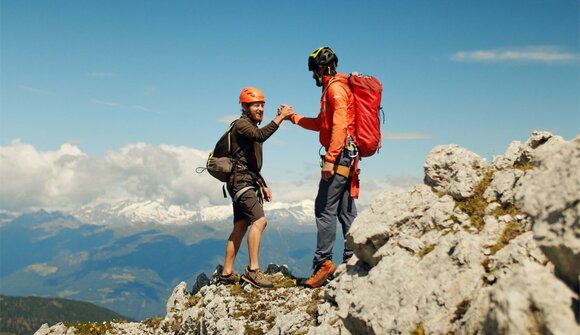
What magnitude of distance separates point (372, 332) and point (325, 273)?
4.93m

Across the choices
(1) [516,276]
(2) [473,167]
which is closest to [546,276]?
(1) [516,276]

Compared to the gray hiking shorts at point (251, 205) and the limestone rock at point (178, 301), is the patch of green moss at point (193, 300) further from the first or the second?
the gray hiking shorts at point (251, 205)

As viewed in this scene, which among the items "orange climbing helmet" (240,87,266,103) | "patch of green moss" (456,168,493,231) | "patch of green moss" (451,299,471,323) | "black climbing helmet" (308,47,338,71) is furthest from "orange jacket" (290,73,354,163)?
"patch of green moss" (451,299,471,323)

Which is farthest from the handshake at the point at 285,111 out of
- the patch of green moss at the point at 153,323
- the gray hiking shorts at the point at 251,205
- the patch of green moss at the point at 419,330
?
the patch of green moss at the point at 153,323

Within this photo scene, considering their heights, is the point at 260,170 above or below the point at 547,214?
above

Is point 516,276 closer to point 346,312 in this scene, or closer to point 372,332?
point 372,332

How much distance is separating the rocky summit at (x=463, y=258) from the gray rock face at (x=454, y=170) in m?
0.02

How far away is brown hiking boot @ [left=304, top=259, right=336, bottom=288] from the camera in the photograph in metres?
11.7

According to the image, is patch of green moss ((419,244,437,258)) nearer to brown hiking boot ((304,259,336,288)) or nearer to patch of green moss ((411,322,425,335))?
patch of green moss ((411,322,425,335))

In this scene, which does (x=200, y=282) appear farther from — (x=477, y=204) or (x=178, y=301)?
(x=477, y=204)

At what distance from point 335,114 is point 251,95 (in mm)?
2996

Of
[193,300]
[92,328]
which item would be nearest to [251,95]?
[193,300]

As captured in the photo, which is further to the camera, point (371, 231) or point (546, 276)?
point (371, 231)

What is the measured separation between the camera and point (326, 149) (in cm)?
1184
